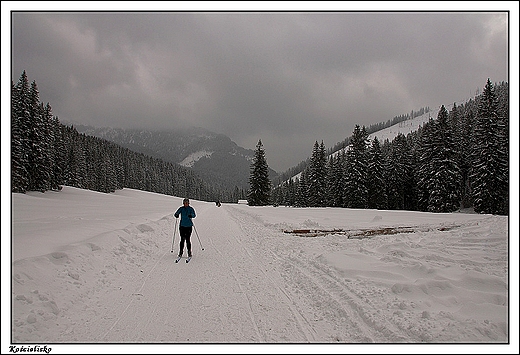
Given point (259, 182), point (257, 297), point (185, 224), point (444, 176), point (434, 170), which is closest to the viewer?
point (257, 297)

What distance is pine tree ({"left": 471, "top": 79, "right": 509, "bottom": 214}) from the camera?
28.3 meters

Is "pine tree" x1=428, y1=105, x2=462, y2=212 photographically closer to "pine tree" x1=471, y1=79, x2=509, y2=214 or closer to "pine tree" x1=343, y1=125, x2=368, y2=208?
"pine tree" x1=471, y1=79, x2=509, y2=214

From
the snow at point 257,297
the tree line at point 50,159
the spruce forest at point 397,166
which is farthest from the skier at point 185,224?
the spruce forest at point 397,166

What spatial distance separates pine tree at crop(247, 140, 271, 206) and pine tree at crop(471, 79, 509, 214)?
30.1 m

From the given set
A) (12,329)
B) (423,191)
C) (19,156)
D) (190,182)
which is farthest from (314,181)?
(190,182)

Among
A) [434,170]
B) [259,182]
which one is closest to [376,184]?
[434,170]

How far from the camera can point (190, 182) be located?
145000 mm

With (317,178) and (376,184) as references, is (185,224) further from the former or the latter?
(317,178)

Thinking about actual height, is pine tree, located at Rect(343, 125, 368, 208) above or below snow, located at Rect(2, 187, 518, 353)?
above

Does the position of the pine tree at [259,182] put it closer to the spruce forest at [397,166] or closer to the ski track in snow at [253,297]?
the spruce forest at [397,166]

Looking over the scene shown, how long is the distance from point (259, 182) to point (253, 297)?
43128mm

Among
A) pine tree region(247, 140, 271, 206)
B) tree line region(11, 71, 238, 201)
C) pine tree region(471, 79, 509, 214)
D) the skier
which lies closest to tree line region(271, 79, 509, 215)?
pine tree region(471, 79, 509, 214)

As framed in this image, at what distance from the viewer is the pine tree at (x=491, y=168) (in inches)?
1116

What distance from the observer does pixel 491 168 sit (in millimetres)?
28469
